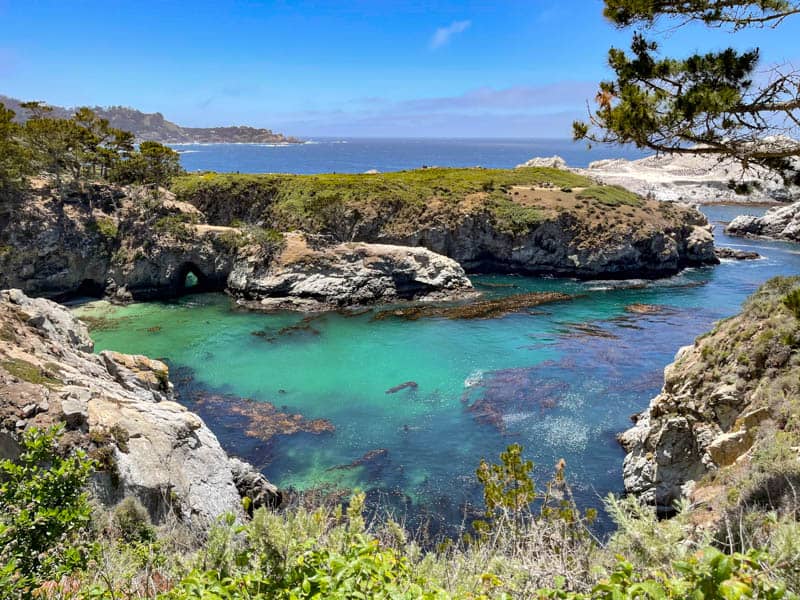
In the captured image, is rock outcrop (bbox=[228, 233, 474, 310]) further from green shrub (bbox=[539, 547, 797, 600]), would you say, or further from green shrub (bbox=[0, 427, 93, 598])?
green shrub (bbox=[539, 547, 797, 600])

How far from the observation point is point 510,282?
55.8m

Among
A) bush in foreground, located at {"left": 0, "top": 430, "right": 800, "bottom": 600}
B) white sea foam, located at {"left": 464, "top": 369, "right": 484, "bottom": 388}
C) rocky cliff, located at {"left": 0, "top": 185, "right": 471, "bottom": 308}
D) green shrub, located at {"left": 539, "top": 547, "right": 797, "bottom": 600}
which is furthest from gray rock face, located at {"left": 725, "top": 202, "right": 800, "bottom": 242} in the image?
green shrub, located at {"left": 539, "top": 547, "right": 797, "bottom": 600}

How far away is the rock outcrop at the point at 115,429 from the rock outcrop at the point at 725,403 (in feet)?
43.2

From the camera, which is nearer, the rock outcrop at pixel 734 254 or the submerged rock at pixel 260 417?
the submerged rock at pixel 260 417

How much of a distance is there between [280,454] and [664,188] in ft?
401

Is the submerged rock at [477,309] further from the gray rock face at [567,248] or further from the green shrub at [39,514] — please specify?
the green shrub at [39,514]

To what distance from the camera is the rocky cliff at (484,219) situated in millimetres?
58406

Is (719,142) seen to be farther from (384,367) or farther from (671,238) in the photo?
(671,238)

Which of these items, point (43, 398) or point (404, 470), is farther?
point (404, 470)

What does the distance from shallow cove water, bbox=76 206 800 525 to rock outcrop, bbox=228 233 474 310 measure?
9.82 ft

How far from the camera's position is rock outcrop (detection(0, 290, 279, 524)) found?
44.9 feet

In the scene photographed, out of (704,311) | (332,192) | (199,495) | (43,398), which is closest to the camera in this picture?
(43,398)

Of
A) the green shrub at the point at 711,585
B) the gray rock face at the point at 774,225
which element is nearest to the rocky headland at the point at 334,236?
the gray rock face at the point at 774,225

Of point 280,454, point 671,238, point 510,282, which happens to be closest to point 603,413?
point 280,454
